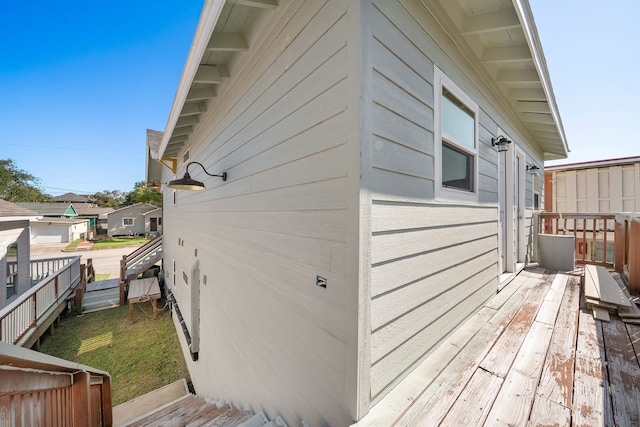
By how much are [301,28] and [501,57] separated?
2342 mm

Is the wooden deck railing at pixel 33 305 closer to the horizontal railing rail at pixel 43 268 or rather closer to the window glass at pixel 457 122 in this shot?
the horizontal railing rail at pixel 43 268

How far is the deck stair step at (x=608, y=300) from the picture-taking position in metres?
2.50

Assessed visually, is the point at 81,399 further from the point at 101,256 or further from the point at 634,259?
the point at 101,256

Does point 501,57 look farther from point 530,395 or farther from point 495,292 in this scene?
point 530,395

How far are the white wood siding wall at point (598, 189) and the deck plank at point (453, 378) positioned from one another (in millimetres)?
8145

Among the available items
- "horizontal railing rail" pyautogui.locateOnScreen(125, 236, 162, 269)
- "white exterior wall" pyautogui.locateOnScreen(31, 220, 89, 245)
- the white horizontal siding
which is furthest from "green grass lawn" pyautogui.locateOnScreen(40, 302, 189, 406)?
"white exterior wall" pyautogui.locateOnScreen(31, 220, 89, 245)

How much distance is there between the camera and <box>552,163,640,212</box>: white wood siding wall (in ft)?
23.1

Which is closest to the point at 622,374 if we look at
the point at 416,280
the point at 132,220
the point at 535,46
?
the point at 416,280

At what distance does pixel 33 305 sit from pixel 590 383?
9453 mm

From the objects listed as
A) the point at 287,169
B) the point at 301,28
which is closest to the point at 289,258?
the point at 287,169

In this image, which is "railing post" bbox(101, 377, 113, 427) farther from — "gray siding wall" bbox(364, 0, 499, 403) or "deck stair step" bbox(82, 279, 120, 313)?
"deck stair step" bbox(82, 279, 120, 313)

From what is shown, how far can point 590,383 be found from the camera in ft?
5.21

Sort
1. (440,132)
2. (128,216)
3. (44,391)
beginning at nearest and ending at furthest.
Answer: (44,391) → (440,132) → (128,216)

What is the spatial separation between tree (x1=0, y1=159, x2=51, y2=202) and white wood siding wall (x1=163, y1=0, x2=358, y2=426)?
48.5 m
